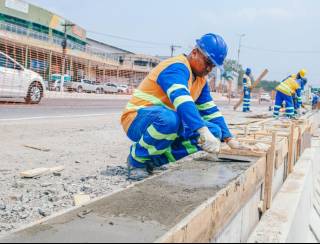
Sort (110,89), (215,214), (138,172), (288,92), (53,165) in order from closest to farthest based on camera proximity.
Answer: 1. (215,214)
2. (138,172)
3. (53,165)
4. (288,92)
5. (110,89)

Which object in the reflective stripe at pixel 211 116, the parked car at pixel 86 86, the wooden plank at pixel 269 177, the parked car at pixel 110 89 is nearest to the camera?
the wooden plank at pixel 269 177

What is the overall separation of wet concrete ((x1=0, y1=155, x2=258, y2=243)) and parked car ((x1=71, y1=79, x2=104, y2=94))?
31397 mm

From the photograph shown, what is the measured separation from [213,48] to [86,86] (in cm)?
3375

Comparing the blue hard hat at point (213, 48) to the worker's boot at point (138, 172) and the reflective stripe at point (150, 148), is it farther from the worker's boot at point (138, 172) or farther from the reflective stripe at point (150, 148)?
the worker's boot at point (138, 172)

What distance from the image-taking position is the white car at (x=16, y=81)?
40.9ft

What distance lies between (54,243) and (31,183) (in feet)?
7.89

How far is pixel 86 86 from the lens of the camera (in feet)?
121

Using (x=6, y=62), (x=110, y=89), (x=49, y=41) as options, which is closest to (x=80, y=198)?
(x=6, y=62)

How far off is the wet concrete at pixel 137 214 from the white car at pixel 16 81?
10.2 metres

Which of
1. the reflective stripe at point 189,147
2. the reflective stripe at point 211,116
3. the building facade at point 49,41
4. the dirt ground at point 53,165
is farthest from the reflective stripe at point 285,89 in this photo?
the building facade at point 49,41

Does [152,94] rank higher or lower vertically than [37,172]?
higher

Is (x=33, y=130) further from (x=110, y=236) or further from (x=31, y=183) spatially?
(x=110, y=236)

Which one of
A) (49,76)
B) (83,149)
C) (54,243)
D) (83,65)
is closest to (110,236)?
(54,243)

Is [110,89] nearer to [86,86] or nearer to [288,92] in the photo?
[86,86]
